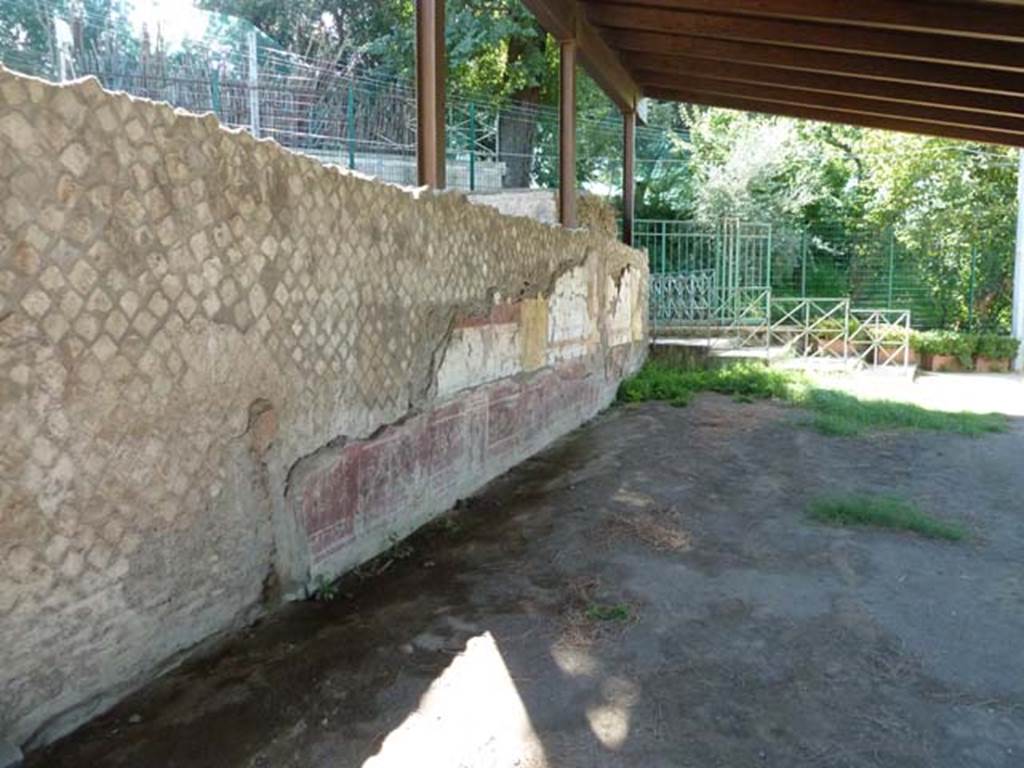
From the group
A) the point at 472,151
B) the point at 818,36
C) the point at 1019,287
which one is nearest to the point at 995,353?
the point at 1019,287

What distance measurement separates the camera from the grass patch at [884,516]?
4258 millimetres

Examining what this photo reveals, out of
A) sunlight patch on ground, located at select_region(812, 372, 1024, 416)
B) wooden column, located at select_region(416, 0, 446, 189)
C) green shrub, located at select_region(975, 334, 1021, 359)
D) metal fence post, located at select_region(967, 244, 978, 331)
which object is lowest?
sunlight patch on ground, located at select_region(812, 372, 1024, 416)

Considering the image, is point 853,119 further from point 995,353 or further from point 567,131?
point 995,353

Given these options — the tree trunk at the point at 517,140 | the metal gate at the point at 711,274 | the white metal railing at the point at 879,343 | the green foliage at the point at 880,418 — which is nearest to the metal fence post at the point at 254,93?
the green foliage at the point at 880,418

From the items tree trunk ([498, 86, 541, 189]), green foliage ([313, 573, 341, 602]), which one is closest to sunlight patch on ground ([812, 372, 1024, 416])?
tree trunk ([498, 86, 541, 189])

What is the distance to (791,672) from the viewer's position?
8.64 ft

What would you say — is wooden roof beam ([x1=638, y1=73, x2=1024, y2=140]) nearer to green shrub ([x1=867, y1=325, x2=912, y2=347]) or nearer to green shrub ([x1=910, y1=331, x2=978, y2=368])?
green shrub ([x1=867, y1=325, x2=912, y2=347])

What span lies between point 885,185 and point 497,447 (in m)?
14.0

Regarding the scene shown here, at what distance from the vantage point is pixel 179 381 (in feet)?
8.18

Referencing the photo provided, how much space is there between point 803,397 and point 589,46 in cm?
456

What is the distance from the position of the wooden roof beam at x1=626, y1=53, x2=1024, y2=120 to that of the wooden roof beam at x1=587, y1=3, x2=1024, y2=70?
922mm

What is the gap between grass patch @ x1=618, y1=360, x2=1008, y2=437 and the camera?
7.52m

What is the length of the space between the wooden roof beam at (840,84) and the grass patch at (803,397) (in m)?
2.92

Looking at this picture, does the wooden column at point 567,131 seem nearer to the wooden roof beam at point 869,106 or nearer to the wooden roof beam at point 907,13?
the wooden roof beam at point 907,13
